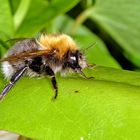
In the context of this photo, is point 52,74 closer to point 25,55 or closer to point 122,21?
point 25,55

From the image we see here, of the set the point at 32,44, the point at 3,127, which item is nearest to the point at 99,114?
the point at 3,127

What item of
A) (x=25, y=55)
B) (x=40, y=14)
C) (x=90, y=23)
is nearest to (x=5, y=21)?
(x=40, y=14)

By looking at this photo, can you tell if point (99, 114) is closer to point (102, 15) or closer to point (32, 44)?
point (32, 44)

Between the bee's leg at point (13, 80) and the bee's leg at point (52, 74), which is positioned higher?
the bee's leg at point (13, 80)

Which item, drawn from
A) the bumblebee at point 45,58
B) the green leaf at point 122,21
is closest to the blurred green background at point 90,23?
the green leaf at point 122,21

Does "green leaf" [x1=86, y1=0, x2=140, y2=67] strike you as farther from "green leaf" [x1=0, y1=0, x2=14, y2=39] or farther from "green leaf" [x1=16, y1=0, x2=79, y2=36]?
"green leaf" [x1=0, y1=0, x2=14, y2=39]

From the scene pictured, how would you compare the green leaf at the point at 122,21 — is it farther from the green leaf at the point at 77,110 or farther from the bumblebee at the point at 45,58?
the green leaf at the point at 77,110
